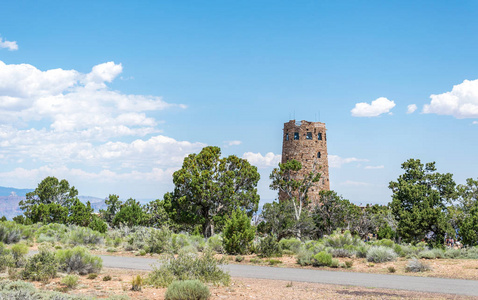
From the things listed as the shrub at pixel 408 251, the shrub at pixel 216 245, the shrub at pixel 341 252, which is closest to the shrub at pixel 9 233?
the shrub at pixel 216 245

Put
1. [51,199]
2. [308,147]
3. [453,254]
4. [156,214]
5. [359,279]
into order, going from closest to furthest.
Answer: [359,279] → [453,254] → [51,199] → [308,147] → [156,214]

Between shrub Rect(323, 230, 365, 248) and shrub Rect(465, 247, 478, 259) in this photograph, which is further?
shrub Rect(323, 230, 365, 248)

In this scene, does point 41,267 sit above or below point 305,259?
below

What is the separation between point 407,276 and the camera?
1816cm

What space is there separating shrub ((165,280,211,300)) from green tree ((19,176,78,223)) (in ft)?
130

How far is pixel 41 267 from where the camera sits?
14.7 m

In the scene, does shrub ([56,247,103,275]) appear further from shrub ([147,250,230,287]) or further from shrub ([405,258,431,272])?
shrub ([405,258,431,272])

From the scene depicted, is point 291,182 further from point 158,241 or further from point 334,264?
point 334,264

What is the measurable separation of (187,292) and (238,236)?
49.0ft

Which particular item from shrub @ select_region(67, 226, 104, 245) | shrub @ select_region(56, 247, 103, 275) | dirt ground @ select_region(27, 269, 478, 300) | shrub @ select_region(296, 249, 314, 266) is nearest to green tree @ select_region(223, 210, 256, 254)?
shrub @ select_region(296, 249, 314, 266)

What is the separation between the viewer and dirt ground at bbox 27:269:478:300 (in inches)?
489

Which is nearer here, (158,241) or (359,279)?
(359,279)

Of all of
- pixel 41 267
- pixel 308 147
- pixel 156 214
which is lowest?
pixel 41 267

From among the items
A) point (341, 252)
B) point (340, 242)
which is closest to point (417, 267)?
point (341, 252)
